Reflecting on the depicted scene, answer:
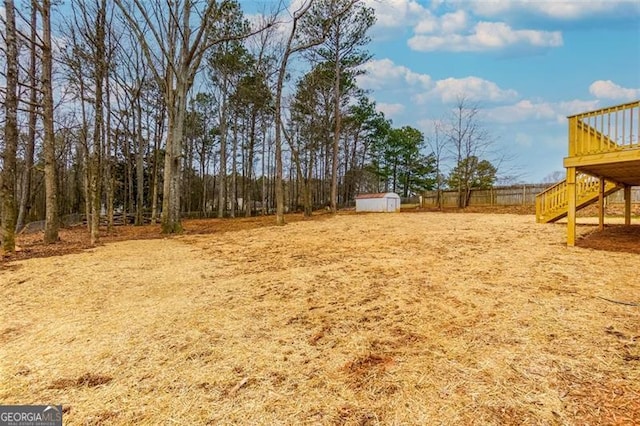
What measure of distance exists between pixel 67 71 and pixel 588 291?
15718 mm

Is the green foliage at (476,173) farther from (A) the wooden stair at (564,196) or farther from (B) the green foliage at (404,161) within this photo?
(A) the wooden stair at (564,196)

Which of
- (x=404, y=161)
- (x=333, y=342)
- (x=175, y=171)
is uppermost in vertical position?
(x=404, y=161)

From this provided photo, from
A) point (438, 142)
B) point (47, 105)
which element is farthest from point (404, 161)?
point (47, 105)

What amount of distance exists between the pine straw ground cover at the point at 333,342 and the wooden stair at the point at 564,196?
381 cm

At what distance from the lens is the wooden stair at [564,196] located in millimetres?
8492

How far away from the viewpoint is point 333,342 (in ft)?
8.92

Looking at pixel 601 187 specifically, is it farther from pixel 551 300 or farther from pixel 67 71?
pixel 67 71

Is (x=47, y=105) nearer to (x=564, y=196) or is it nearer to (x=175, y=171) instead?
(x=175, y=171)

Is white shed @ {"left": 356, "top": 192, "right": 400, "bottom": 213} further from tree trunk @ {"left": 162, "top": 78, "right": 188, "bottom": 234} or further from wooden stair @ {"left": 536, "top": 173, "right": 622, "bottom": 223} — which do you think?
tree trunk @ {"left": 162, "top": 78, "right": 188, "bottom": 234}

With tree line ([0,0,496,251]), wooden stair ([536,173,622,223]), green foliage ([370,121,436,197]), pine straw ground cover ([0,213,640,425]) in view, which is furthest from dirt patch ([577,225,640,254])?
green foliage ([370,121,436,197])

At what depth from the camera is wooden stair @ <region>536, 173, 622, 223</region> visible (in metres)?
8.49

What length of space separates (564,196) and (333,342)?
10.4 metres

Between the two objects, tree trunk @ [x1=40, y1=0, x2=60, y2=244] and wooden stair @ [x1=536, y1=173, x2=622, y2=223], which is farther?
wooden stair @ [x1=536, y1=173, x2=622, y2=223]

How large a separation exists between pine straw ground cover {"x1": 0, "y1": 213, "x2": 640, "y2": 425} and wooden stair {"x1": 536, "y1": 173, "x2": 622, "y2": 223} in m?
3.81
